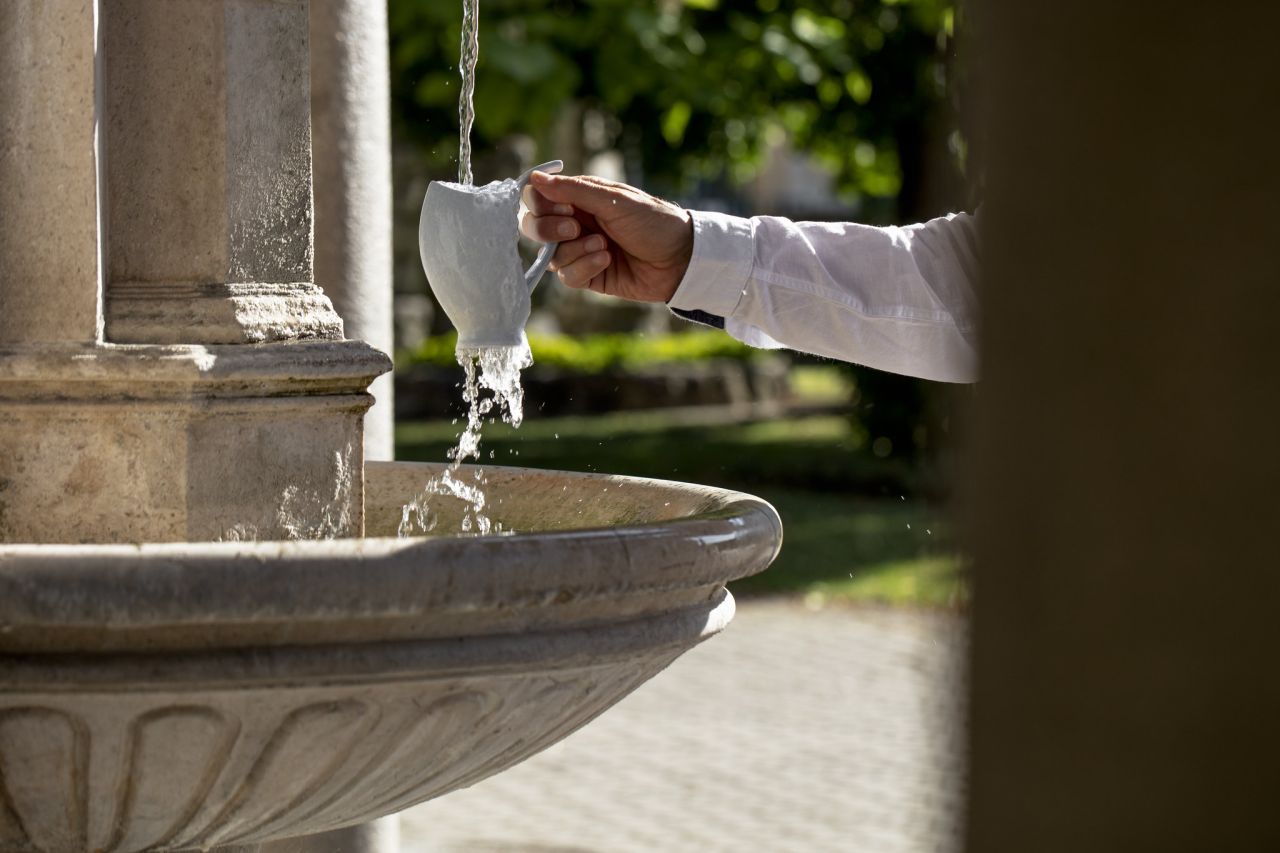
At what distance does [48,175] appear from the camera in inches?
84.5

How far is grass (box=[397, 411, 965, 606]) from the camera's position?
9.17 m

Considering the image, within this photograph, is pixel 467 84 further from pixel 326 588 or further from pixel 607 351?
pixel 607 351

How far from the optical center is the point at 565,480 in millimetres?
2635

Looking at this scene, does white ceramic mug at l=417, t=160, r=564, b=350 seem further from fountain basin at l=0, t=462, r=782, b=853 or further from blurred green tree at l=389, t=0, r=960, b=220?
blurred green tree at l=389, t=0, r=960, b=220

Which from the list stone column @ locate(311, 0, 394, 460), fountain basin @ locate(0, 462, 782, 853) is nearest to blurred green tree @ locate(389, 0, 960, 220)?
stone column @ locate(311, 0, 394, 460)

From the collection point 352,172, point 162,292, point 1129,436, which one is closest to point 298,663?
point 162,292

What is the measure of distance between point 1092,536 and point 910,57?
39.4ft

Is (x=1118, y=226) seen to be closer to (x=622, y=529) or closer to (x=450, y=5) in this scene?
(x=622, y=529)

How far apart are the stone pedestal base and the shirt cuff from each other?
2.00ft

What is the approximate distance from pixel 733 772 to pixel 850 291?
323 centimetres

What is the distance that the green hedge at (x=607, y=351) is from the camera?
15672 millimetres

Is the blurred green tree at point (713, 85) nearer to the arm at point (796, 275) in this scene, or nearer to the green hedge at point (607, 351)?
the green hedge at point (607, 351)

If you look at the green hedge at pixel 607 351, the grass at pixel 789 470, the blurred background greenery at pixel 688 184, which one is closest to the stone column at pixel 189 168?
the blurred background greenery at pixel 688 184

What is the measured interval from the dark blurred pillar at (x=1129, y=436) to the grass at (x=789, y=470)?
7776mm
